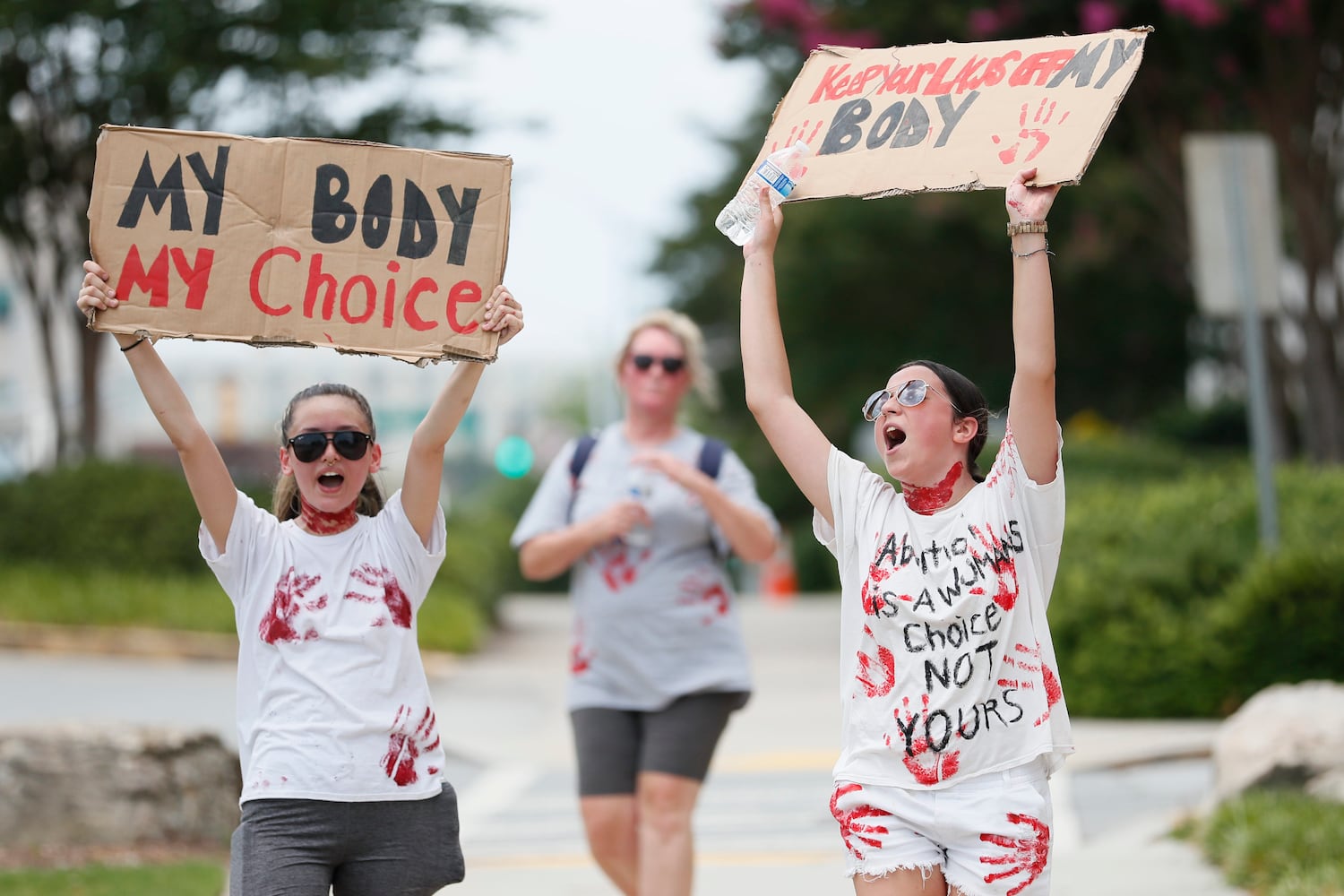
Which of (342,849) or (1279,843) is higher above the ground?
(342,849)

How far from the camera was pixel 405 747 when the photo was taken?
3.71m

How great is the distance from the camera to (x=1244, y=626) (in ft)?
33.4

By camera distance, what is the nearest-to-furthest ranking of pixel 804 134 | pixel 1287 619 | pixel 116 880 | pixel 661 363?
pixel 804 134, pixel 661 363, pixel 116 880, pixel 1287 619

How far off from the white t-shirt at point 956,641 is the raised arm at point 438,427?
0.93 meters

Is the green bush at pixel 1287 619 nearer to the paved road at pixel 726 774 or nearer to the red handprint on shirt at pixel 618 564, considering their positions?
the paved road at pixel 726 774

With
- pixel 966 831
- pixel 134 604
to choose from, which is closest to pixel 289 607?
pixel 966 831

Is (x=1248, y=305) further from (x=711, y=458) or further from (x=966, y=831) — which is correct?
(x=966, y=831)

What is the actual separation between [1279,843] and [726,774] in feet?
14.5

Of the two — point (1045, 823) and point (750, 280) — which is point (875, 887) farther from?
point (750, 280)

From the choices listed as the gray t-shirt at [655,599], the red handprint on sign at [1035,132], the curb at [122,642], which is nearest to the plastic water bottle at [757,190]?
the red handprint on sign at [1035,132]

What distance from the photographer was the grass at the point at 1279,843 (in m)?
5.75

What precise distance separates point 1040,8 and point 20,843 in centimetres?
1047

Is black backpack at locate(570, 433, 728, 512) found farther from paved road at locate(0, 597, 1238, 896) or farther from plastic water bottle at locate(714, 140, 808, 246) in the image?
paved road at locate(0, 597, 1238, 896)

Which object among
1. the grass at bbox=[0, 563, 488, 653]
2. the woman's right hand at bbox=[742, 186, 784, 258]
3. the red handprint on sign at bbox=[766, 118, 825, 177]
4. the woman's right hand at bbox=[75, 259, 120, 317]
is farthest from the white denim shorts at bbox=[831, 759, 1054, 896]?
the grass at bbox=[0, 563, 488, 653]
